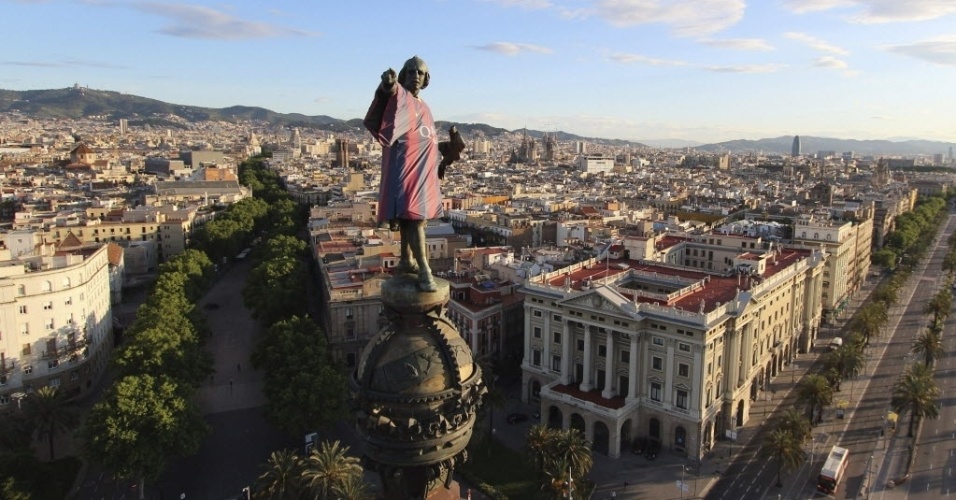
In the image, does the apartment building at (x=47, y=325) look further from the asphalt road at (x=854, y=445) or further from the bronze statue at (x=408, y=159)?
the bronze statue at (x=408, y=159)

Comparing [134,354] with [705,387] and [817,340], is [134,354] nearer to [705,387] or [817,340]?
[705,387]

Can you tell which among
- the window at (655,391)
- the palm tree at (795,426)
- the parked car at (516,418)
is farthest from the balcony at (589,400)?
the palm tree at (795,426)

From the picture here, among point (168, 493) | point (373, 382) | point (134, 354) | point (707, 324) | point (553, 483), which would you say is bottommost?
point (168, 493)

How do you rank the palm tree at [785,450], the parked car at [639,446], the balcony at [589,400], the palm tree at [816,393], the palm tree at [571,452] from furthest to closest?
the palm tree at [816,393] → the parked car at [639,446] → the balcony at [589,400] → the palm tree at [785,450] → the palm tree at [571,452]

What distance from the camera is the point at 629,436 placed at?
173 ft

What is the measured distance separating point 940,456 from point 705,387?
18.2m

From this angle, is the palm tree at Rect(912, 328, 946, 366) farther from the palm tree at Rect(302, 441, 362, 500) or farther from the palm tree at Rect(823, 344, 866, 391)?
the palm tree at Rect(302, 441, 362, 500)

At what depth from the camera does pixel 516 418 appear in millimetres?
57219

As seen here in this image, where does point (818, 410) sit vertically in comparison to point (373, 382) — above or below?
below

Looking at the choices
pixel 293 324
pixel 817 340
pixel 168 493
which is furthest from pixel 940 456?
pixel 168 493

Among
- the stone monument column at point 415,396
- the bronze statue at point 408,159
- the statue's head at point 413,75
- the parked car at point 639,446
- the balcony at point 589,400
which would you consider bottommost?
the parked car at point 639,446

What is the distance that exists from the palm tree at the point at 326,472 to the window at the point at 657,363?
2493 centimetres

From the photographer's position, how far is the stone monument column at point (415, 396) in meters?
9.57

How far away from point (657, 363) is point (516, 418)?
41.5ft
